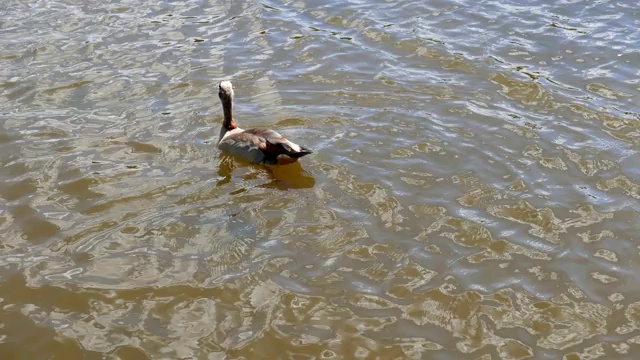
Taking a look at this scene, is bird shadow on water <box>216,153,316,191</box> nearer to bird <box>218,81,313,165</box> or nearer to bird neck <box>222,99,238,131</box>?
bird <box>218,81,313,165</box>

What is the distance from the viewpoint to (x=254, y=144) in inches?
357

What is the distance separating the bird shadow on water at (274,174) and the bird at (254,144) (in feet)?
0.32

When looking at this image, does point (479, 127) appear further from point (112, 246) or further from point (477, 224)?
point (112, 246)

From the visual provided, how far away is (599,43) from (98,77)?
25.0 ft

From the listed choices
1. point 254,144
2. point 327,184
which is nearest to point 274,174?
point 254,144

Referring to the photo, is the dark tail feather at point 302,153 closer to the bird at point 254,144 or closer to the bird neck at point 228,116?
the bird at point 254,144

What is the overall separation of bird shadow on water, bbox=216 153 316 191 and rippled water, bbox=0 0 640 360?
30mm

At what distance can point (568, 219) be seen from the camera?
7.68 m

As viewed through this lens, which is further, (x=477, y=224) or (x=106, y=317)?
(x=477, y=224)

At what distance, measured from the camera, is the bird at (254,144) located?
867cm

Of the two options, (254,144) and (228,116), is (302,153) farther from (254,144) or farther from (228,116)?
(228,116)

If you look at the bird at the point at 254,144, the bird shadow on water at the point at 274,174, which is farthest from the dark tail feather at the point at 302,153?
the bird shadow on water at the point at 274,174

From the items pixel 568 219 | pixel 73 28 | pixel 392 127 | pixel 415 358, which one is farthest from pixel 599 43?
pixel 73 28

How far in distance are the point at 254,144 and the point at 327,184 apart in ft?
3.87
